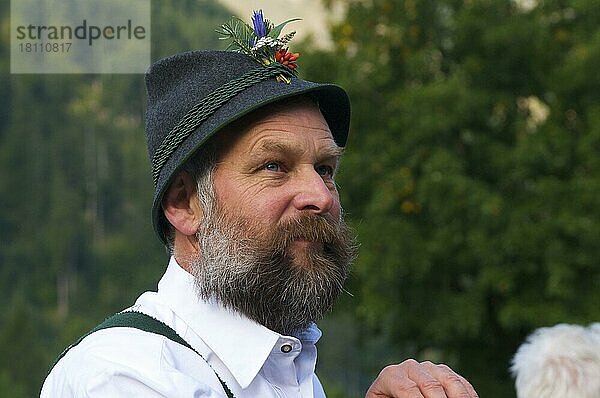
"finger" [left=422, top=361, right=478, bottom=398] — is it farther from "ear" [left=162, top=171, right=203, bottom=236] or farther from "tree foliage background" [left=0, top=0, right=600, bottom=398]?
"tree foliage background" [left=0, top=0, right=600, bottom=398]

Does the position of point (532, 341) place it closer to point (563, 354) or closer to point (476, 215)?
point (563, 354)

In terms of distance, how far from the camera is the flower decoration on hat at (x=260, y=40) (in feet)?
7.20

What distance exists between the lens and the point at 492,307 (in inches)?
549

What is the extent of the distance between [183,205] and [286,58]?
1.19 ft

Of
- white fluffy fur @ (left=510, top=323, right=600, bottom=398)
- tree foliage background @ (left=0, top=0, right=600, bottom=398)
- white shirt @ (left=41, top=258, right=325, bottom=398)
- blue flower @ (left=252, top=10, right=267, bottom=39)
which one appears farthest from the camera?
tree foliage background @ (left=0, top=0, right=600, bottom=398)

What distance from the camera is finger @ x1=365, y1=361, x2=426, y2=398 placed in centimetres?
200

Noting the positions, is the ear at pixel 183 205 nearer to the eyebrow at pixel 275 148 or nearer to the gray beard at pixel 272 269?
the gray beard at pixel 272 269

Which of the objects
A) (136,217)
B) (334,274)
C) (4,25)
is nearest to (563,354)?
(334,274)

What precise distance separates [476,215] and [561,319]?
1.60 meters

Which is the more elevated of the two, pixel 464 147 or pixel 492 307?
pixel 464 147

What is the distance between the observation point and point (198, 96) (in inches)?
81.7

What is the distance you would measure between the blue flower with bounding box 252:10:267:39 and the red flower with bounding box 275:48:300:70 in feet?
0.23

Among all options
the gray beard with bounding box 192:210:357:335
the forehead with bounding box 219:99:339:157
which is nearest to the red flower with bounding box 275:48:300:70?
the forehead with bounding box 219:99:339:157

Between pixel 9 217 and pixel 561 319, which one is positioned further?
pixel 9 217
